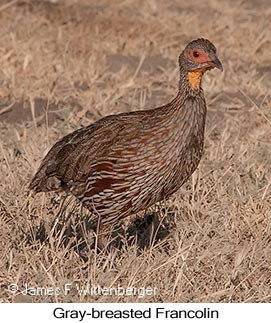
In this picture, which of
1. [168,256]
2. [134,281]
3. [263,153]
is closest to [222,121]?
[263,153]

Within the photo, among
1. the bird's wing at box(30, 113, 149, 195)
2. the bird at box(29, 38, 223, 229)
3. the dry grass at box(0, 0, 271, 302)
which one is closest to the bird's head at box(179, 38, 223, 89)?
the bird at box(29, 38, 223, 229)

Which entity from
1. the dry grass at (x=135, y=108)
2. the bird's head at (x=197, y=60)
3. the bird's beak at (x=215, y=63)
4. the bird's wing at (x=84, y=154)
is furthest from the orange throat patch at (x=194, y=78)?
the dry grass at (x=135, y=108)

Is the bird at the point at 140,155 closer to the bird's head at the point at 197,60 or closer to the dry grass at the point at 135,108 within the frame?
the bird's head at the point at 197,60

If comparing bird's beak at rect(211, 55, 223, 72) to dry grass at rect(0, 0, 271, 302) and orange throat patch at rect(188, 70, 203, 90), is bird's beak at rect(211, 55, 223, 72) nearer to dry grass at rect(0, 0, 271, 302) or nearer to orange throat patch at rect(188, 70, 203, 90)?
orange throat patch at rect(188, 70, 203, 90)

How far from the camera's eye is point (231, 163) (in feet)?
22.1

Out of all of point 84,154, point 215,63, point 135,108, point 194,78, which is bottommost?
point 135,108

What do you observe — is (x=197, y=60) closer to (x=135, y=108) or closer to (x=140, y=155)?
(x=140, y=155)

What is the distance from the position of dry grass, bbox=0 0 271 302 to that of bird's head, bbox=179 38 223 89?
83 centimetres

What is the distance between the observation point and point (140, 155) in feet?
16.6

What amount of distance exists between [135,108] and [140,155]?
3.26 metres

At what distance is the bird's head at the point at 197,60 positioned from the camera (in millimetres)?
5203

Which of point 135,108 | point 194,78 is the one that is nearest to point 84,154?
point 194,78

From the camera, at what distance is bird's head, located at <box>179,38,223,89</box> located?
5.20m

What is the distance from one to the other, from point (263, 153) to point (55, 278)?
254 cm
